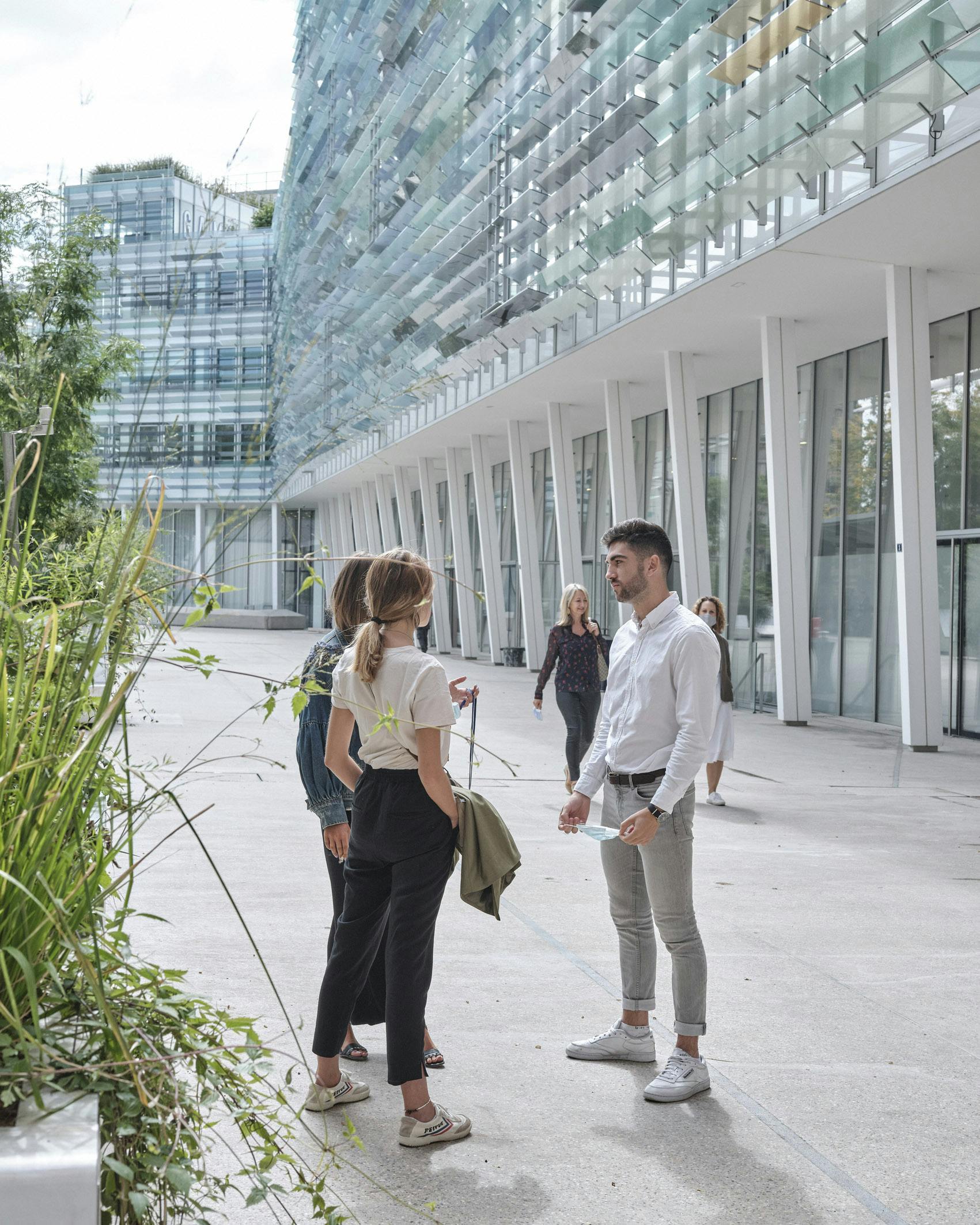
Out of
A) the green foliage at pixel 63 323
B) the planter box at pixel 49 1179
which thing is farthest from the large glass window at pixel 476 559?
the planter box at pixel 49 1179

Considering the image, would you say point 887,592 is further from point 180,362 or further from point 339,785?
point 180,362

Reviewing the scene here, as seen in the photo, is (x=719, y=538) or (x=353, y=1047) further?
(x=719, y=538)

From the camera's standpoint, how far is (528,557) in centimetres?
3053

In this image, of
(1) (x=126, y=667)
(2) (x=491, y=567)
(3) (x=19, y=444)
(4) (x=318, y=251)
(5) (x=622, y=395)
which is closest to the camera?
(1) (x=126, y=667)

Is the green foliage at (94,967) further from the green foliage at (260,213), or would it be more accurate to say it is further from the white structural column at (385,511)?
the white structural column at (385,511)

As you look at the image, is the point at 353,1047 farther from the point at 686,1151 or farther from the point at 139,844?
the point at 139,844

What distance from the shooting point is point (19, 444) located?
1748 cm

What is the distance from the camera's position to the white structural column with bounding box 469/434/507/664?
32.9 metres

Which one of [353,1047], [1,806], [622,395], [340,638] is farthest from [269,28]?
[622,395]

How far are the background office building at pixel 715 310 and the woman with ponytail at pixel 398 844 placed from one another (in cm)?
74

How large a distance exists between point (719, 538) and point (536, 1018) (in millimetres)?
21419

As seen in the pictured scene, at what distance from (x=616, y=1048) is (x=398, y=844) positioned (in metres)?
1.32

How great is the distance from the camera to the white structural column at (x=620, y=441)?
2484 centimetres

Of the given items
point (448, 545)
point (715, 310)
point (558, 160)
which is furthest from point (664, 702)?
point (448, 545)
